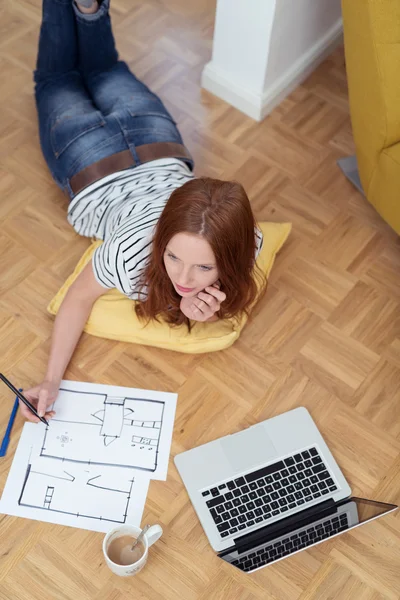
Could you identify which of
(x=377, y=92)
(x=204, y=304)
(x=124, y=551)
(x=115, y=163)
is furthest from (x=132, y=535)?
(x=377, y=92)

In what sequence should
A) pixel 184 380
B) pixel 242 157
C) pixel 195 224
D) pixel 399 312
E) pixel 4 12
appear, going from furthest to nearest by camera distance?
pixel 4 12, pixel 242 157, pixel 399 312, pixel 184 380, pixel 195 224

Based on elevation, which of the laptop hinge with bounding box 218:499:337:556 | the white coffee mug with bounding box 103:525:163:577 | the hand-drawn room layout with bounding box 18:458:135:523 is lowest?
the laptop hinge with bounding box 218:499:337:556

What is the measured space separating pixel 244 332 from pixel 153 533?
576 mm

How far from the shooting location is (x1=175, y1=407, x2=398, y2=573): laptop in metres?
1.41

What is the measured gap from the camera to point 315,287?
5.94 ft

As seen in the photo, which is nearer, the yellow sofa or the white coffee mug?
the white coffee mug

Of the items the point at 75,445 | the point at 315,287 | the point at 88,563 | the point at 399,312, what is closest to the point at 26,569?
the point at 88,563

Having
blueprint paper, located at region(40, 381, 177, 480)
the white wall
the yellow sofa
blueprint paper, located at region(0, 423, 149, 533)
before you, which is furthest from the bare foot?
blueprint paper, located at region(0, 423, 149, 533)

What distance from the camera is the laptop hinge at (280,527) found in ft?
4.62

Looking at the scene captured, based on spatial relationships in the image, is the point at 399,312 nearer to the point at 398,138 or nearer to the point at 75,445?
the point at 398,138

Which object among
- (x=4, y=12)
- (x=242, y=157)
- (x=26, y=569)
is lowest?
(x=26, y=569)

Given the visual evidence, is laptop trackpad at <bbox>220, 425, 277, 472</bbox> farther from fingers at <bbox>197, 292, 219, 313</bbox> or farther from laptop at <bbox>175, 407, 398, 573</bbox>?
fingers at <bbox>197, 292, 219, 313</bbox>

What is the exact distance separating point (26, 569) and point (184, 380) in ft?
1.74

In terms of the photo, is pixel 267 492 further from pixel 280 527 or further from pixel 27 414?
pixel 27 414
